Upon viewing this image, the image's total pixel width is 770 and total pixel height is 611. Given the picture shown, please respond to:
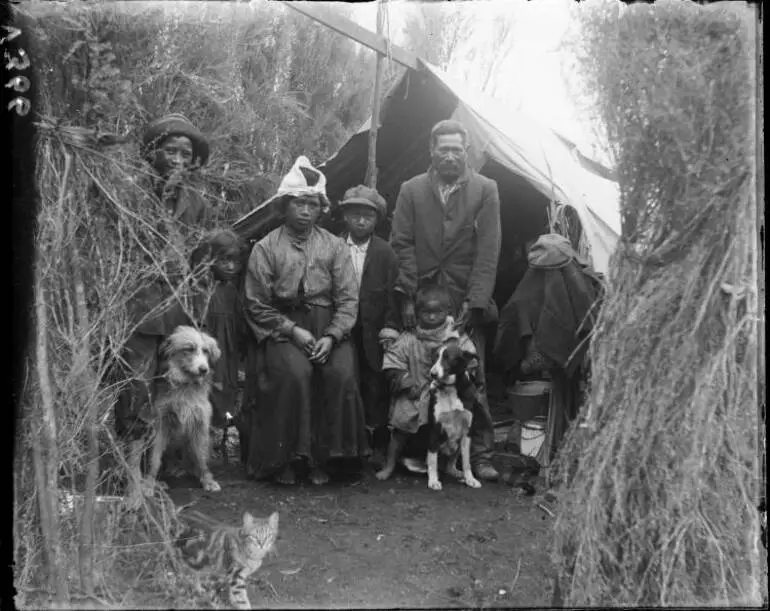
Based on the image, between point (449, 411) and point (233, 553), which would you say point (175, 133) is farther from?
point (233, 553)

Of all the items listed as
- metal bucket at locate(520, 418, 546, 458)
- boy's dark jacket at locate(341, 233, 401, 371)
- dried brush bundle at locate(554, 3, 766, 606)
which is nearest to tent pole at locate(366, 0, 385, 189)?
boy's dark jacket at locate(341, 233, 401, 371)

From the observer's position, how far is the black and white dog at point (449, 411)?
5.63m

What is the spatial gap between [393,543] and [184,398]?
1798mm

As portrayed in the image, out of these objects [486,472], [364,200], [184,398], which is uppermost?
[364,200]

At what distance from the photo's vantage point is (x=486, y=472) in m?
5.88

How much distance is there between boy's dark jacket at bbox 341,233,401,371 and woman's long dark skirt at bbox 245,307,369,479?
1.11 ft

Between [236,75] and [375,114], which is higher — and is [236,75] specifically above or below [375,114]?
above

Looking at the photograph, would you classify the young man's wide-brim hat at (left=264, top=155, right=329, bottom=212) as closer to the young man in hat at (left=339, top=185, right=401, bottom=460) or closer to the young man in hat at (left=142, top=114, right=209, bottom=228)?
the young man in hat at (left=339, top=185, right=401, bottom=460)

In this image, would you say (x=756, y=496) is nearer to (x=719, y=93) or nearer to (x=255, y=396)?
(x=719, y=93)

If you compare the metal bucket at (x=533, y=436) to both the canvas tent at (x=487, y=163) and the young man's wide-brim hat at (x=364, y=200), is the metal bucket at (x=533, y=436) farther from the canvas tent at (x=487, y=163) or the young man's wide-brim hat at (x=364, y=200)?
the young man's wide-brim hat at (x=364, y=200)

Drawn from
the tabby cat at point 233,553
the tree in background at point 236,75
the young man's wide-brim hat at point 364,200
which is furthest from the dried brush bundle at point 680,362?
the young man's wide-brim hat at point 364,200

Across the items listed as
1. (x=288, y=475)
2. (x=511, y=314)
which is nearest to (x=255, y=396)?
(x=288, y=475)

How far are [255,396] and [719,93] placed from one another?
3834 mm

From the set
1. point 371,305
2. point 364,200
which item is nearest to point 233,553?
point 371,305
